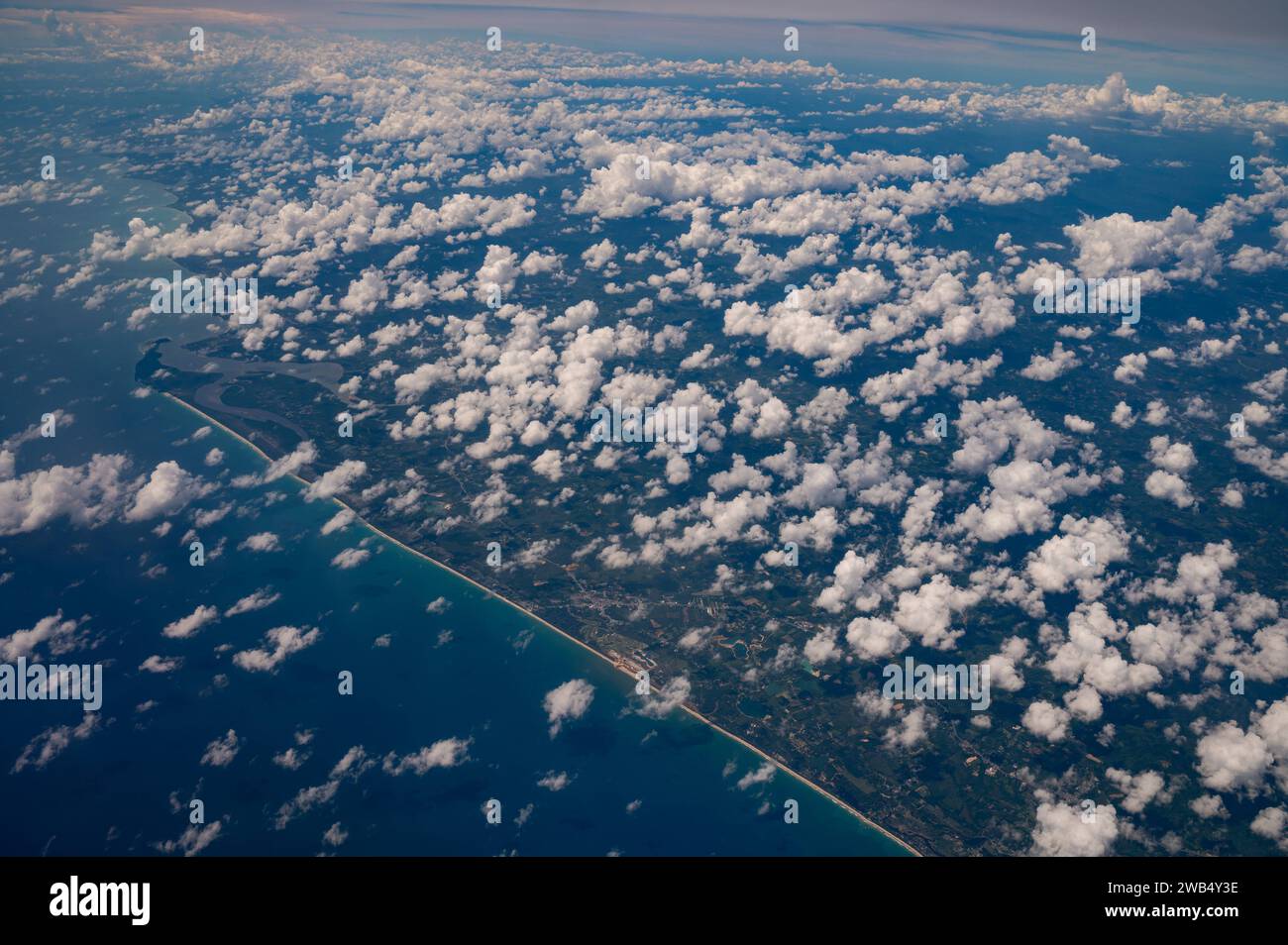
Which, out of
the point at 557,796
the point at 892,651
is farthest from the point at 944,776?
the point at 557,796

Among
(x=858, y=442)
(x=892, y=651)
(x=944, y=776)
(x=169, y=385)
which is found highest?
(x=169, y=385)

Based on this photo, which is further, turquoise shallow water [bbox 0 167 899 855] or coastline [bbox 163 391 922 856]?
coastline [bbox 163 391 922 856]

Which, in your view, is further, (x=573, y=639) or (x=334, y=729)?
(x=573, y=639)

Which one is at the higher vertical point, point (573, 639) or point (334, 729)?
point (573, 639)

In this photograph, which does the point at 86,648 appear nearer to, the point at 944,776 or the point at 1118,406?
the point at 944,776

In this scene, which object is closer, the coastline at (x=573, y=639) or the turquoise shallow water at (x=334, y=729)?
the turquoise shallow water at (x=334, y=729)
